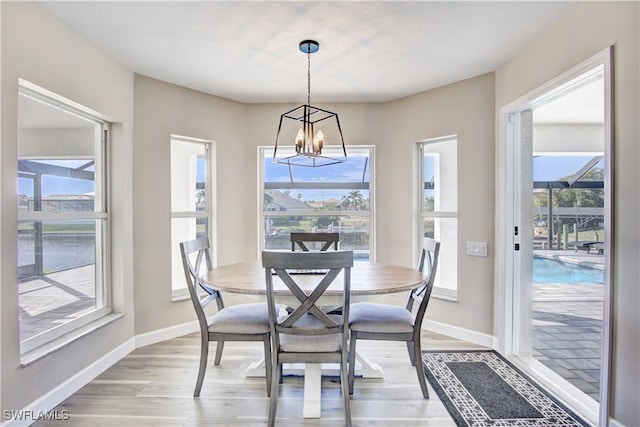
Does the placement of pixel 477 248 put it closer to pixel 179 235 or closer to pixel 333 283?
pixel 333 283

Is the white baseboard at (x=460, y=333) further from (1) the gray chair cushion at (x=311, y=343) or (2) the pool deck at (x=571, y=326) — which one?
(1) the gray chair cushion at (x=311, y=343)

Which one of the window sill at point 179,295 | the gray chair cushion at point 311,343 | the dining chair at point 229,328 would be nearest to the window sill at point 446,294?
the gray chair cushion at point 311,343

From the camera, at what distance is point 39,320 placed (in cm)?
216

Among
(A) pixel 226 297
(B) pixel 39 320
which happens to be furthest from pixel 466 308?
(B) pixel 39 320

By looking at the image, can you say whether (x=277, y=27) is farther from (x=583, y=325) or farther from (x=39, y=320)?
(x=583, y=325)

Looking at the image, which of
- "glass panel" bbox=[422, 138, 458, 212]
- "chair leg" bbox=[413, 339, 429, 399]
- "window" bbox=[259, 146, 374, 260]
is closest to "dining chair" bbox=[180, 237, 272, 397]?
"chair leg" bbox=[413, 339, 429, 399]

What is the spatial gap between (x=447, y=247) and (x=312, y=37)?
2.40 metres

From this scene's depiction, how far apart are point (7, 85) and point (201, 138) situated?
1.75 metres

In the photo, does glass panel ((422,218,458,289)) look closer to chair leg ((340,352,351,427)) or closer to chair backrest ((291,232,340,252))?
chair backrest ((291,232,340,252))

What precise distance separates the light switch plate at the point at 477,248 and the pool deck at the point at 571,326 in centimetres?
40

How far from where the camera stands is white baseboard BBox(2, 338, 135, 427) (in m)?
1.90

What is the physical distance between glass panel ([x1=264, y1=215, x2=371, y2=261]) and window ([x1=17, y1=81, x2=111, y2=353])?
1.69 m

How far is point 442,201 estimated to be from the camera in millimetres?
3502

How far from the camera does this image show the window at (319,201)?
392cm
